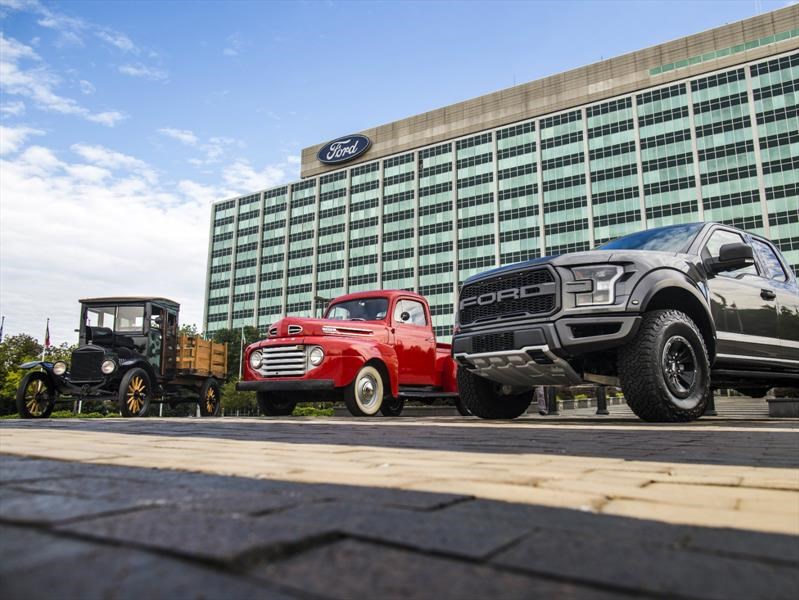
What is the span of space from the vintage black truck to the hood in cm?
402

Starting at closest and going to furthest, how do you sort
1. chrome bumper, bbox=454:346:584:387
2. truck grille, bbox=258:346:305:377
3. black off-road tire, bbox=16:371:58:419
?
chrome bumper, bbox=454:346:584:387 < truck grille, bbox=258:346:305:377 < black off-road tire, bbox=16:371:58:419

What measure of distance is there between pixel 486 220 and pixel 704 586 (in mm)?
73468

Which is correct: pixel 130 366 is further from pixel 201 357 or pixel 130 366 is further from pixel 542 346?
pixel 542 346

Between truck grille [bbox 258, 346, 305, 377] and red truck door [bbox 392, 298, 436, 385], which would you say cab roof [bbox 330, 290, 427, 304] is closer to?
red truck door [bbox 392, 298, 436, 385]

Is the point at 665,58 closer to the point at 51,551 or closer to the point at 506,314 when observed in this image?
the point at 506,314

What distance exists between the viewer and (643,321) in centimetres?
559

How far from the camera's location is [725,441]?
12.1ft

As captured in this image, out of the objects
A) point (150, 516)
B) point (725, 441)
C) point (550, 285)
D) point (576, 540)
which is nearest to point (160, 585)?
point (150, 516)

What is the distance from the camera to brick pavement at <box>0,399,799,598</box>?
856 mm

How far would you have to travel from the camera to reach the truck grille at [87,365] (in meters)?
11.5

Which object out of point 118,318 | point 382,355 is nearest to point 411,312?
point 382,355

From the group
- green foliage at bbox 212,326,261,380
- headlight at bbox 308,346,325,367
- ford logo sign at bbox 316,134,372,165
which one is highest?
ford logo sign at bbox 316,134,372,165

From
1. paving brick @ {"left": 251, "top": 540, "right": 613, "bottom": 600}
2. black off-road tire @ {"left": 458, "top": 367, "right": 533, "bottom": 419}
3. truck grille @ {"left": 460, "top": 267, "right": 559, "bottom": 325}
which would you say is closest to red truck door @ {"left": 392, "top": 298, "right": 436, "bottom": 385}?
black off-road tire @ {"left": 458, "top": 367, "right": 533, "bottom": 419}

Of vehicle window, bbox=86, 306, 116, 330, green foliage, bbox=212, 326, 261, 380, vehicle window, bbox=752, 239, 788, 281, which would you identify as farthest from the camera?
green foliage, bbox=212, 326, 261, 380
